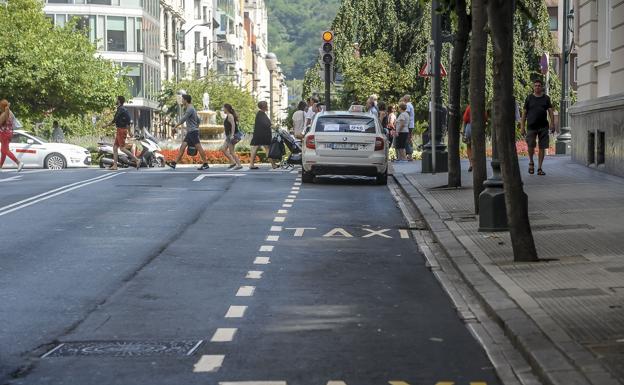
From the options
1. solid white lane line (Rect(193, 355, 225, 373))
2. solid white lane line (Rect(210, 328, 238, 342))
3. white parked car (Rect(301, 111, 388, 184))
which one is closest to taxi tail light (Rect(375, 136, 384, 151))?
white parked car (Rect(301, 111, 388, 184))

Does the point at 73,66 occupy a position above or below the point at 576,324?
above

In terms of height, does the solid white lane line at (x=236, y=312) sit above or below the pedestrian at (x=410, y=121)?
below

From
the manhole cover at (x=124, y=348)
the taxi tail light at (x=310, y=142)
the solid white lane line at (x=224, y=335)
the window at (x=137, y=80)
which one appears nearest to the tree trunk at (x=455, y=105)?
the taxi tail light at (x=310, y=142)

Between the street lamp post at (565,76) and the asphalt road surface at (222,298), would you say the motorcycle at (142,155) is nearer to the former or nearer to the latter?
the street lamp post at (565,76)

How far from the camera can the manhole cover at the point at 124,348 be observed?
29.6 feet

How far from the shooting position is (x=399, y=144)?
40.1m

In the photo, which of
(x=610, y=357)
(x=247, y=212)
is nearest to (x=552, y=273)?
(x=610, y=357)

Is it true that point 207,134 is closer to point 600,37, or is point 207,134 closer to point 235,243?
point 600,37

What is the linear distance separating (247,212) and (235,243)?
435 cm

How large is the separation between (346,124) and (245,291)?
16.4 metres

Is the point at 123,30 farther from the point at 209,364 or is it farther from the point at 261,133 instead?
the point at 209,364

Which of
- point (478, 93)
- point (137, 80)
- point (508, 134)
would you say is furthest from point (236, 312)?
point (137, 80)

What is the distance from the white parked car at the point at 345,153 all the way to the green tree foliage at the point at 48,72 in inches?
1586

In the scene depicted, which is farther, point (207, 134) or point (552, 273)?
point (207, 134)
